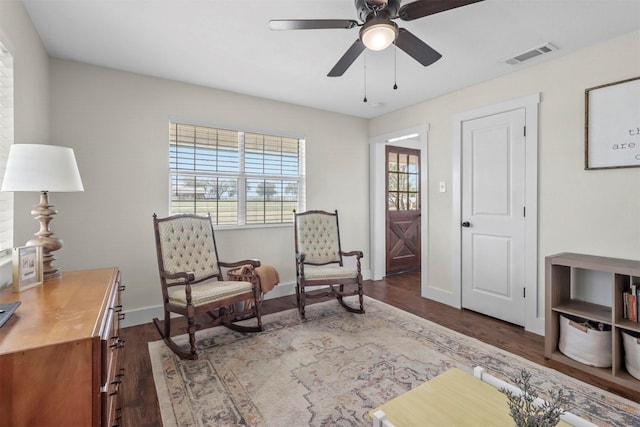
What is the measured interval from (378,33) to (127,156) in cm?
267

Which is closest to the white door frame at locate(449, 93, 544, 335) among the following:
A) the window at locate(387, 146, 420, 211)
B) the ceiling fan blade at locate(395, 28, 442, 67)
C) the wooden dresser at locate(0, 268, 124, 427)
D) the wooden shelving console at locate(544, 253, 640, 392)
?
the wooden shelving console at locate(544, 253, 640, 392)

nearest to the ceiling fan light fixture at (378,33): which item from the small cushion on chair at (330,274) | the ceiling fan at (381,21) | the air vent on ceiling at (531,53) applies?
the ceiling fan at (381,21)

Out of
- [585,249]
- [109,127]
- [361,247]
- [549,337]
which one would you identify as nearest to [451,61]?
[585,249]

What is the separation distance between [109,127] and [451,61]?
331 centimetres

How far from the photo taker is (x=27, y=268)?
1.60 m

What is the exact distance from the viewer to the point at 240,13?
2.10 m

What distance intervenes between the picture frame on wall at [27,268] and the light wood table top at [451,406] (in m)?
1.83

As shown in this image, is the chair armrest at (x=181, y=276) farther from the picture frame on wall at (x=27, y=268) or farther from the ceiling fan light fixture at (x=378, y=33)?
the ceiling fan light fixture at (x=378, y=33)

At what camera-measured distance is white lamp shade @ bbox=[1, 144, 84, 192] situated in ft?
5.16

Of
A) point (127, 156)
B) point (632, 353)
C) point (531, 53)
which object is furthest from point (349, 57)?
point (632, 353)

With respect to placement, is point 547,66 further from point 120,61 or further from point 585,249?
point 120,61

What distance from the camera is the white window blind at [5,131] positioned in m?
1.75

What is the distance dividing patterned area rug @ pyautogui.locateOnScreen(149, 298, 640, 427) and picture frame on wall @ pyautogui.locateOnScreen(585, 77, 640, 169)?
1725 mm

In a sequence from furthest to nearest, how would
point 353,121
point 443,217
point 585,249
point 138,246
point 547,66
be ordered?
point 353,121, point 443,217, point 138,246, point 547,66, point 585,249
